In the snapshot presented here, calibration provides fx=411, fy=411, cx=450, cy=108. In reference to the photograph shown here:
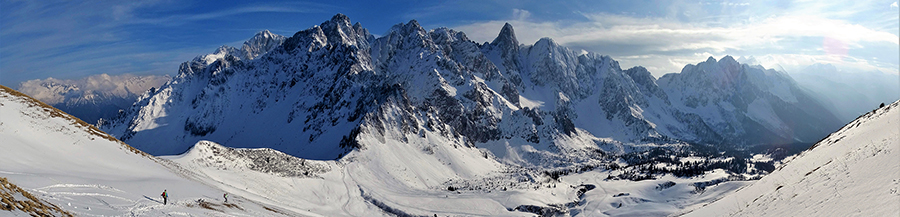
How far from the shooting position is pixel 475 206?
10019cm

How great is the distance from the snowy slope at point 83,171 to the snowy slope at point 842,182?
43387 millimetres

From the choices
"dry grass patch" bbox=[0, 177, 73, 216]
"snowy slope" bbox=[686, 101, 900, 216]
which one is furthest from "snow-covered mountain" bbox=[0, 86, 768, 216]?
"snowy slope" bbox=[686, 101, 900, 216]

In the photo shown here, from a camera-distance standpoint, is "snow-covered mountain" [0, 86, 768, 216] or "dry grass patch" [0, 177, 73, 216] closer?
"dry grass patch" [0, 177, 73, 216]

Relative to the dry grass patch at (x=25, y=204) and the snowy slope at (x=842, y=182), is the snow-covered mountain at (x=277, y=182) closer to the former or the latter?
the dry grass patch at (x=25, y=204)

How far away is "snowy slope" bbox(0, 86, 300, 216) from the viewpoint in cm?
3150

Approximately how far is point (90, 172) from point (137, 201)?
38.4 feet

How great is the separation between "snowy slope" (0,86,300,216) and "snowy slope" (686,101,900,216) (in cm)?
4339

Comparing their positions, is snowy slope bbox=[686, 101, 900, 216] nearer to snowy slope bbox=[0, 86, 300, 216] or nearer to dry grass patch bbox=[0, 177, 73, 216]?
dry grass patch bbox=[0, 177, 73, 216]

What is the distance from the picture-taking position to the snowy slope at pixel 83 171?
31.5 metres

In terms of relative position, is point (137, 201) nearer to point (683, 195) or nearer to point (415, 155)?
point (683, 195)

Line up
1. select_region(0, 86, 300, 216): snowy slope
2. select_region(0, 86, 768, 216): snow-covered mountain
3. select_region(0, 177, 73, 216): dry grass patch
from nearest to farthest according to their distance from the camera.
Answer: select_region(0, 177, 73, 216): dry grass patch → select_region(0, 86, 300, 216): snowy slope → select_region(0, 86, 768, 216): snow-covered mountain

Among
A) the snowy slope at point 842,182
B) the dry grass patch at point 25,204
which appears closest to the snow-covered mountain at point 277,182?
the dry grass patch at point 25,204

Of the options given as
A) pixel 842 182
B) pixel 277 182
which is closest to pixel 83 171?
pixel 277 182

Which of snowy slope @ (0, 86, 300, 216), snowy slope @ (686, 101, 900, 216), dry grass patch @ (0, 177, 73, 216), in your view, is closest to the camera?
snowy slope @ (686, 101, 900, 216)
